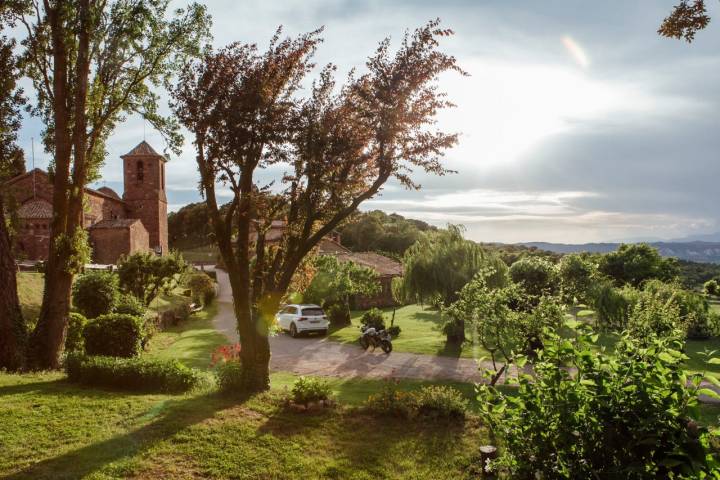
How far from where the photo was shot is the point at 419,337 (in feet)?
85.5

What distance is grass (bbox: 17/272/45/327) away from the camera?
798 inches

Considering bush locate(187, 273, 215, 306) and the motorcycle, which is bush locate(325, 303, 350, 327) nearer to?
the motorcycle

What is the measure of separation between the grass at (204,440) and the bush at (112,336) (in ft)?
11.6

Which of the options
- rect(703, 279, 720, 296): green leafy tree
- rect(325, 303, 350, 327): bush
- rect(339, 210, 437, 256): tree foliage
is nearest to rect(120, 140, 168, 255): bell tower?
rect(339, 210, 437, 256): tree foliage

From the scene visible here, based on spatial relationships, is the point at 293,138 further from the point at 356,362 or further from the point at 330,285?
the point at 330,285

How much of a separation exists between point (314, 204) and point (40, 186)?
154 feet

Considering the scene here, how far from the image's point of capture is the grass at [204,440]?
7.13 meters

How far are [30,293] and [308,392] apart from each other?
1873 centimetres

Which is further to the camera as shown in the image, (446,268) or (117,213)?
(117,213)

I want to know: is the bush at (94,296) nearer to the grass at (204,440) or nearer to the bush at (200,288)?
the grass at (204,440)

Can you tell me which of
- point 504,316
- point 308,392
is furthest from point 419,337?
point 308,392

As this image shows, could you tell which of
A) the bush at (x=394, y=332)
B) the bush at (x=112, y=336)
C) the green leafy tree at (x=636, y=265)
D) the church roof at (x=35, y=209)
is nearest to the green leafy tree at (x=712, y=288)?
the green leafy tree at (x=636, y=265)

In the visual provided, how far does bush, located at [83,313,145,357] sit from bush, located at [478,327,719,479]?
1273 cm

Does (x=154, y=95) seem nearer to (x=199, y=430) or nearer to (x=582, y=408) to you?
(x=199, y=430)
